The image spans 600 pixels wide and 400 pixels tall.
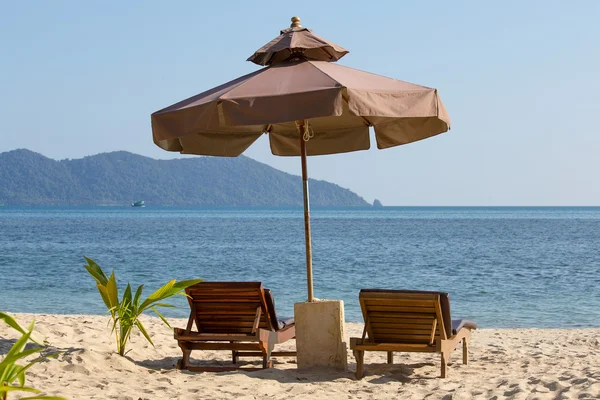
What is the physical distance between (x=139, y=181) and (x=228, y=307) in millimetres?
136962

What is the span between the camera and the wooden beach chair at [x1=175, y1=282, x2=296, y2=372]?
17.7ft

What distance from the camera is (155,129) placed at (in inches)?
199

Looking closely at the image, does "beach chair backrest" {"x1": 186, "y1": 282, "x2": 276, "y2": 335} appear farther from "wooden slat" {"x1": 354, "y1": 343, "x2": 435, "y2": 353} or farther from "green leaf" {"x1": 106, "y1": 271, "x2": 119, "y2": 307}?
"wooden slat" {"x1": 354, "y1": 343, "x2": 435, "y2": 353}

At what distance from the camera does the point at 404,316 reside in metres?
5.12

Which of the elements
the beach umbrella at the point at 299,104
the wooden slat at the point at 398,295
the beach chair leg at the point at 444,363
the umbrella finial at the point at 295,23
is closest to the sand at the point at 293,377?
the beach chair leg at the point at 444,363

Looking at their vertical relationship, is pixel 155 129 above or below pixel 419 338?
above

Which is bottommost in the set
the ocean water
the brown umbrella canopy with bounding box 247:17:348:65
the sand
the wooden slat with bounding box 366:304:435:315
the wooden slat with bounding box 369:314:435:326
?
the ocean water

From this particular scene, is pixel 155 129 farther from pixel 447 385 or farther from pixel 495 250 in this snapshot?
pixel 495 250

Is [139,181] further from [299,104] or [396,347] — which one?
Answer: [299,104]

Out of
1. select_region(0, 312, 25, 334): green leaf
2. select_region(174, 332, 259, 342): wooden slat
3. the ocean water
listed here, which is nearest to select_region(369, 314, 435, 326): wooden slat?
select_region(174, 332, 259, 342): wooden slat

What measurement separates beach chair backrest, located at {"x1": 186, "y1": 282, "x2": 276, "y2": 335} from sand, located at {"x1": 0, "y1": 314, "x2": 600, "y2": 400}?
40 centimetres

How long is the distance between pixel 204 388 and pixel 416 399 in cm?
130

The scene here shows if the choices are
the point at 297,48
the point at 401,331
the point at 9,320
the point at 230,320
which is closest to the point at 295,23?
the point at 297,48

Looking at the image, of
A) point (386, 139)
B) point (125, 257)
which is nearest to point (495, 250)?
point (125, 257)
